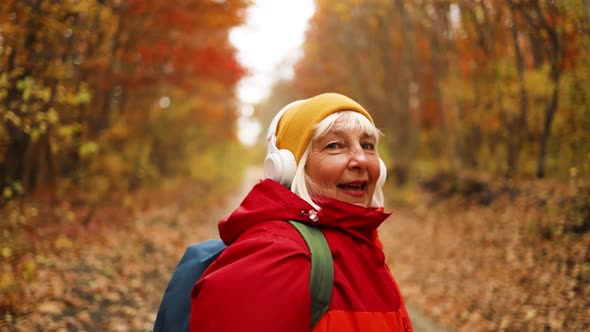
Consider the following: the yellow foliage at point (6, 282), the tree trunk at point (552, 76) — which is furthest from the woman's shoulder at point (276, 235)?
the tree trunk at point (552, 76)

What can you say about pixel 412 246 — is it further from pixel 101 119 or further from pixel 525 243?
pixel 101 119

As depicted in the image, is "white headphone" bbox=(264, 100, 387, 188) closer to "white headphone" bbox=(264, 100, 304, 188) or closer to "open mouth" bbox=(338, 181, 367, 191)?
"white headphone" bbox=(264, 100, 304, 188)

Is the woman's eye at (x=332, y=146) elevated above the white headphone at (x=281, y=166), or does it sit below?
above

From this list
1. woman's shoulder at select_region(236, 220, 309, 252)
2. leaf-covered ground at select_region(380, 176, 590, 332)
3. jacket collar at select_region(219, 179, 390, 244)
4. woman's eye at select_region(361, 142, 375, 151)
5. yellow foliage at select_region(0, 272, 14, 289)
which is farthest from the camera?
leaf-covered ground at select_region(380, 176, 590, 332)

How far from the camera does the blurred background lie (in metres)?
5.54

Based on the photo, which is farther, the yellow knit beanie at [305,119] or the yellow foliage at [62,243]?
the yellow foliage at [62,243]

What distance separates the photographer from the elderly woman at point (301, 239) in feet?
5.95

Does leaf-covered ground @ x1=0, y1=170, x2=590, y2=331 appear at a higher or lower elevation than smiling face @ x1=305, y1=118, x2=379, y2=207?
lower

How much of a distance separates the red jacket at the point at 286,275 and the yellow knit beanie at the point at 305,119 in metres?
0.26

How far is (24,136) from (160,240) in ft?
10.2

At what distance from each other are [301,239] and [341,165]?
44cm

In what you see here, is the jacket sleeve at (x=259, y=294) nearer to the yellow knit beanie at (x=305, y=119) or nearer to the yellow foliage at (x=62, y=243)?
the yellow knit beanie at (x=305, y=119)

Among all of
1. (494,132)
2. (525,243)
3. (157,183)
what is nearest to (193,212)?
(157,183)

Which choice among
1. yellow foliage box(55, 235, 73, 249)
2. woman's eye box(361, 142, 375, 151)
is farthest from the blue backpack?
yellow foliage box(55, 235, 73, 249)
